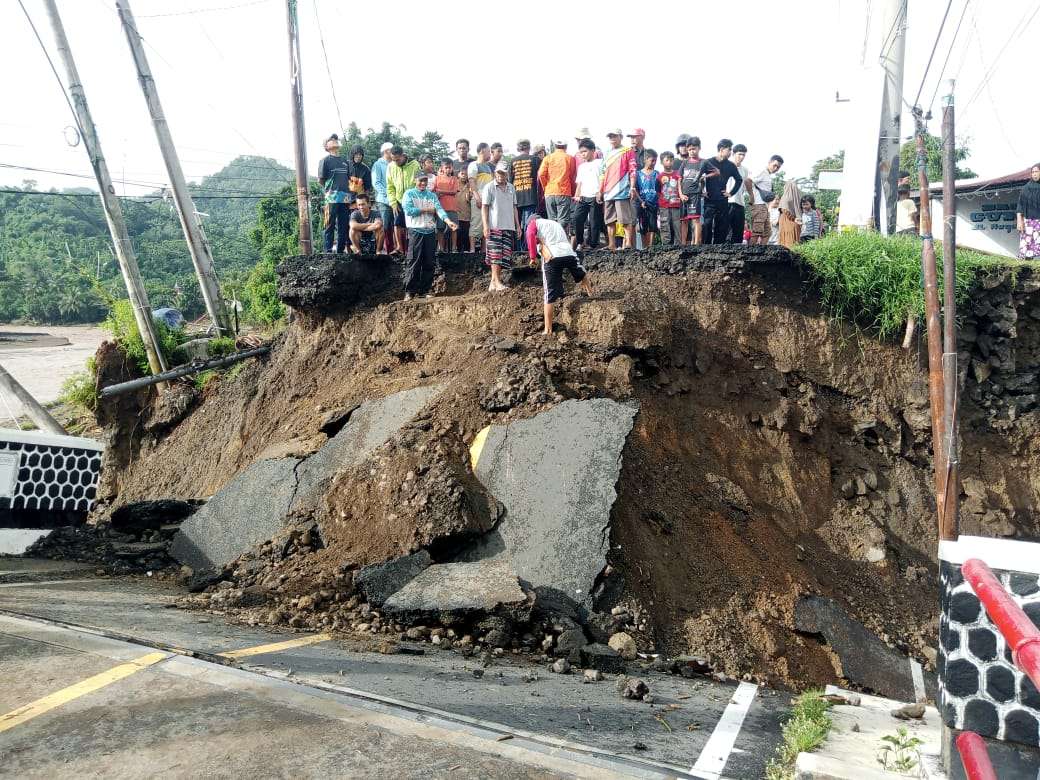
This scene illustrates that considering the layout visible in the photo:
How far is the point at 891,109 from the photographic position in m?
14.4

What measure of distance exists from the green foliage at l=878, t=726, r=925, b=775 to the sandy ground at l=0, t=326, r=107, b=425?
1956 centimetres

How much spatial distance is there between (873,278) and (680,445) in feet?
13.4

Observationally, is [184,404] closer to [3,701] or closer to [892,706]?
[3,701]

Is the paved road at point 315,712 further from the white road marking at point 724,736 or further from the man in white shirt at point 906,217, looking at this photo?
the man in white shirt at point 906,217

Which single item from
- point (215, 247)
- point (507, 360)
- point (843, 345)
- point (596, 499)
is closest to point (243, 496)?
point (507, 360)

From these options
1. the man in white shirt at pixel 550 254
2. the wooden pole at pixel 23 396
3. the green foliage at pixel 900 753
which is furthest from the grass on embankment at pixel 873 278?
the wooden pole at pixel 23 396

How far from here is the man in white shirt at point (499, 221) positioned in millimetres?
12109

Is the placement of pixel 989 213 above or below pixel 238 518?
above

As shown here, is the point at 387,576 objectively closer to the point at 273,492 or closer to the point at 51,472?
the point at 273,492

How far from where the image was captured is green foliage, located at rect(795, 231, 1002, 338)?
1194 centimetres

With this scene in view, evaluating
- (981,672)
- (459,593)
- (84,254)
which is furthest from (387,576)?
(84,254)

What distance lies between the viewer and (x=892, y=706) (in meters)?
5.49

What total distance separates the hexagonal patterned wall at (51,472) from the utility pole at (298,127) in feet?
14.9

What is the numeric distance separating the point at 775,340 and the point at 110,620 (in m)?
8.71
